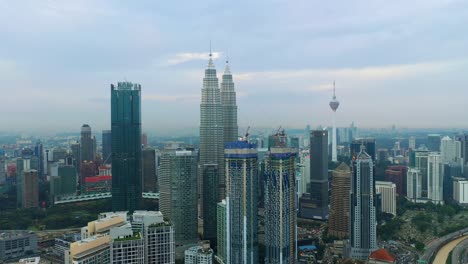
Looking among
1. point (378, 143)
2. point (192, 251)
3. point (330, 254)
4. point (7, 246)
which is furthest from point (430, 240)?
point (7, 246)

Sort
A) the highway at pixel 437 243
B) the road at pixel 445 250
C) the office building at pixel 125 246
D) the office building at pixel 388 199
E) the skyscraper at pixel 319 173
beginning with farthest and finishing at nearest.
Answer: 1. the skyscraper at pixel 319 173
2. the office building at pixel 388 199
3. the highway at pixel 437 243
4. the road at pixel 445 250
5. the office building at pixel 125 246

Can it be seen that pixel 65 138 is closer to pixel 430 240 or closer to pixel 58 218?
pixel 58 218

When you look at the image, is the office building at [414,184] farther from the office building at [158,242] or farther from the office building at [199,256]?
the office building at [158,242]

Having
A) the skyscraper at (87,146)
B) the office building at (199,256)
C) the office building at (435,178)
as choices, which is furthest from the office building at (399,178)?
the skyscraper at (87,146)

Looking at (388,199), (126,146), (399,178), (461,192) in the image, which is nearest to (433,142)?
(399,178)

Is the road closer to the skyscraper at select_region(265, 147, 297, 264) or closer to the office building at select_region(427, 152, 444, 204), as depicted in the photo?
the skyscraper at select_region(265, 147, 297, 264)

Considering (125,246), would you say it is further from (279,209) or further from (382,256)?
(382,256)

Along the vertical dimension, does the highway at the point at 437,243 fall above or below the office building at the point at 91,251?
below
